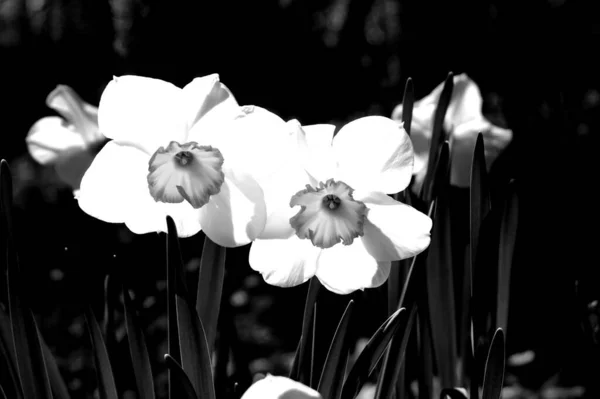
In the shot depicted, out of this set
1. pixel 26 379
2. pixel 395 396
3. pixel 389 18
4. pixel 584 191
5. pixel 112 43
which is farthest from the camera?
pixel 584 191

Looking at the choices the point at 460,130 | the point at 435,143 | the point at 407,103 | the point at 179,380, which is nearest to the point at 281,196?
the point at 179,380

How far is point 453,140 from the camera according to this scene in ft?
4.51

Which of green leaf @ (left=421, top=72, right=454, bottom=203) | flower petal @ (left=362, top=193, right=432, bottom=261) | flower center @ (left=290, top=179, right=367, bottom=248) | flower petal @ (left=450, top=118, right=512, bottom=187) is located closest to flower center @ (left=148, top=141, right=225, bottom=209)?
flower center @ (left=290, top=179, right=367, bottom=248)

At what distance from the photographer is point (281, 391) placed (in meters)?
0.72

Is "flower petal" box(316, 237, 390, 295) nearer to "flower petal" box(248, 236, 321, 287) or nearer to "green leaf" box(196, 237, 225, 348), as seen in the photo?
"flower petal" box(248, 236, 321, 287)

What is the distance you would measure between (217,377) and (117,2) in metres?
0.80

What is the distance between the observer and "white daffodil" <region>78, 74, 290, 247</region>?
→ 2.91 ft

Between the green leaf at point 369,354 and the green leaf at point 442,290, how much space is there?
22 centimetres

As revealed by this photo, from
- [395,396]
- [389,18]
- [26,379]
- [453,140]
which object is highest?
[389,18]

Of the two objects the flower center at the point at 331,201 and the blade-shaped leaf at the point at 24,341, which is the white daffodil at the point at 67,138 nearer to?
the blade-shaped leaf at the point at 24,341

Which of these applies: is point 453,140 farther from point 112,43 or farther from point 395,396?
point 112,43

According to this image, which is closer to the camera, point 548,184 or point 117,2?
point 117,2

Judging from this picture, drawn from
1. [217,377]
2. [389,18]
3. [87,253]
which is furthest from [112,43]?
[217,377]

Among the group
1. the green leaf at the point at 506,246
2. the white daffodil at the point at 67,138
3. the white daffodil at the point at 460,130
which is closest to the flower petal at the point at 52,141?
the white daffodil at the point at 67,138
